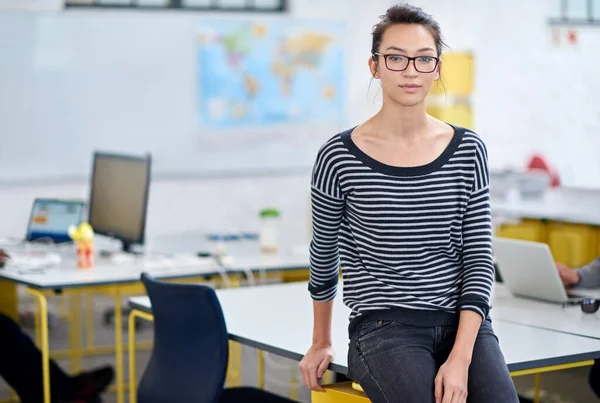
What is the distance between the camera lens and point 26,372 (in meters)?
3.96

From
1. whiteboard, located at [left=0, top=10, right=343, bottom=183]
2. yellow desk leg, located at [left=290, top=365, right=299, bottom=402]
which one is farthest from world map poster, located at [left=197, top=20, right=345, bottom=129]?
yellow desk leg, located at [left=290, top=365, right=299, bottom=402]

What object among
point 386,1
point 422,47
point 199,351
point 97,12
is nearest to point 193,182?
point 97,12

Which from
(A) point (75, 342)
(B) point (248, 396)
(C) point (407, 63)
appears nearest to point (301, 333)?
(B) point (248, 396)

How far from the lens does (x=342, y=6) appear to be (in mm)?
7996

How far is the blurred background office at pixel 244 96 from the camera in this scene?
6.73 metres

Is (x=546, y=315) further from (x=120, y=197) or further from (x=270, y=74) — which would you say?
(x=270, y=74)

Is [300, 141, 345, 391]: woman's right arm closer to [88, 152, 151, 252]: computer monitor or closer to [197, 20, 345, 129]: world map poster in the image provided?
[88, 152, 151, 252]: computer monitor

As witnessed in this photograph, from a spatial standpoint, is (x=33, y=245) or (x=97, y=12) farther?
(x=97, y=12)

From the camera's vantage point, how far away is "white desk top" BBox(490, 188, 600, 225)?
584 cm

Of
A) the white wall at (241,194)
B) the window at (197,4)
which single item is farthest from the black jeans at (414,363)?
the window at (197,4)

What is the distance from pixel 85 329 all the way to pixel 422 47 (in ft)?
14.8

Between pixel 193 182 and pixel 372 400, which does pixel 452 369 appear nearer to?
pixel 372 400

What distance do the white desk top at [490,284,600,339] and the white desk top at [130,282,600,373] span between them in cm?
6

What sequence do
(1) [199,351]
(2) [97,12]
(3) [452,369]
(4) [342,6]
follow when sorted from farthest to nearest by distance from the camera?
(4) [342,6] → (2) [97,12] → (1) [199,351] → (3) [452,369]
